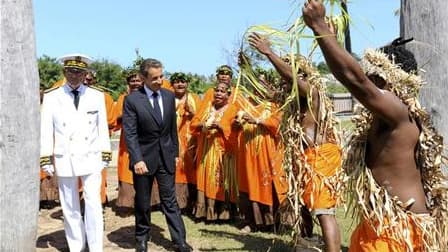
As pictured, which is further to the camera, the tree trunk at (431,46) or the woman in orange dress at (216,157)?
the woman in orange dress at (216,157)

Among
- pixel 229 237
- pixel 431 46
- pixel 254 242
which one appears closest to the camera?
pixel 431 46

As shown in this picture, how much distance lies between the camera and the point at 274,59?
17.0ft

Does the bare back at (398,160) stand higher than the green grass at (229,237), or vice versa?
the bare back at (398,160)

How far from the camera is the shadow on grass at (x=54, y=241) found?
686 centimetres

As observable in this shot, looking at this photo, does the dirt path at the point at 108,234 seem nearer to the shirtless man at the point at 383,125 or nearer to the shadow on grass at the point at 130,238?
the shadow on grass at the point at 130,238

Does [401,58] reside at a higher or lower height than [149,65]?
lower

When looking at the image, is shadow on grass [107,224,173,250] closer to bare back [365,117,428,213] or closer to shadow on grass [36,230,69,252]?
shadow on grass [36,230,69,252]

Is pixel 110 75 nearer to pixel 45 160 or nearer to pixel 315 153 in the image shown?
pixel 45 160

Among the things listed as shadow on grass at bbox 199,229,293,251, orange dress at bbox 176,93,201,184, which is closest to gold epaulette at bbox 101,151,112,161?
shadow on grass at bbox 199,229,293,251

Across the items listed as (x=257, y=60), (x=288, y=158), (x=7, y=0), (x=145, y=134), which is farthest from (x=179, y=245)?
(x=7, y=0)

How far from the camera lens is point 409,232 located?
337 cm

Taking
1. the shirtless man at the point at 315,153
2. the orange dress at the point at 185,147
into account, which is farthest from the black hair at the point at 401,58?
the orange dress at the point at 185,147

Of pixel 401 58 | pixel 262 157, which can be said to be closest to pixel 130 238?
pixel 262 157

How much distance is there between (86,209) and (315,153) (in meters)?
2.30
